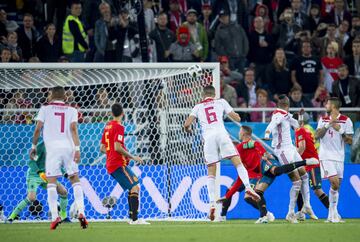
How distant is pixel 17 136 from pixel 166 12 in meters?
6.23

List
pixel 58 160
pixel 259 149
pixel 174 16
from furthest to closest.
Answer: pixel 174 16, pixel 259 149, pixel 58 160

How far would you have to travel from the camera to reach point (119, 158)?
47.4 feet

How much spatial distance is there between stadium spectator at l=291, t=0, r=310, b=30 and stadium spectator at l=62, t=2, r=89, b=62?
5147mm

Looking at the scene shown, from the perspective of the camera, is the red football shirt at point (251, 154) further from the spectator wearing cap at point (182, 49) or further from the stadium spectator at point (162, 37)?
the stadium spectator at point (162, 37)

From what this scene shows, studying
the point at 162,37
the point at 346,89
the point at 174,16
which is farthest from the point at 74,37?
the point at 346,89

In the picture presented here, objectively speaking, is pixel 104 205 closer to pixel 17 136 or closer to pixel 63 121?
pixel 17 136

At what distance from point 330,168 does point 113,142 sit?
371 cm

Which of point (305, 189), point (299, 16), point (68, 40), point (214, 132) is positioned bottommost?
point (305, 189)

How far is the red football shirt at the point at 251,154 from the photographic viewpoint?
51.0ft

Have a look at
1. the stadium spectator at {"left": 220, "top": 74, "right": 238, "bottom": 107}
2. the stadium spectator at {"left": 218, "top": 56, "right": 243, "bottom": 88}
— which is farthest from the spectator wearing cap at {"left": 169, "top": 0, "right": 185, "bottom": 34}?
the stadium spectator at {"left": 220, "top": 74, "right": 238, "bottom": 107}

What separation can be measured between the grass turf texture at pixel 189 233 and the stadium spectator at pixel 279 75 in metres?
7.49

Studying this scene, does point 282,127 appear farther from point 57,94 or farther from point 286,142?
point 57,94

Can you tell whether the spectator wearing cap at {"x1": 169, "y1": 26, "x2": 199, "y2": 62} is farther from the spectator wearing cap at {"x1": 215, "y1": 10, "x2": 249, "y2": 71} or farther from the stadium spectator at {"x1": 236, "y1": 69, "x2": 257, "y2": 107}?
the stadium spectator at {"x1": 236, "y1": 69, "x2": 257, "y2": 107}

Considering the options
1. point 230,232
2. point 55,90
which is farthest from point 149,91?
point 230,232
